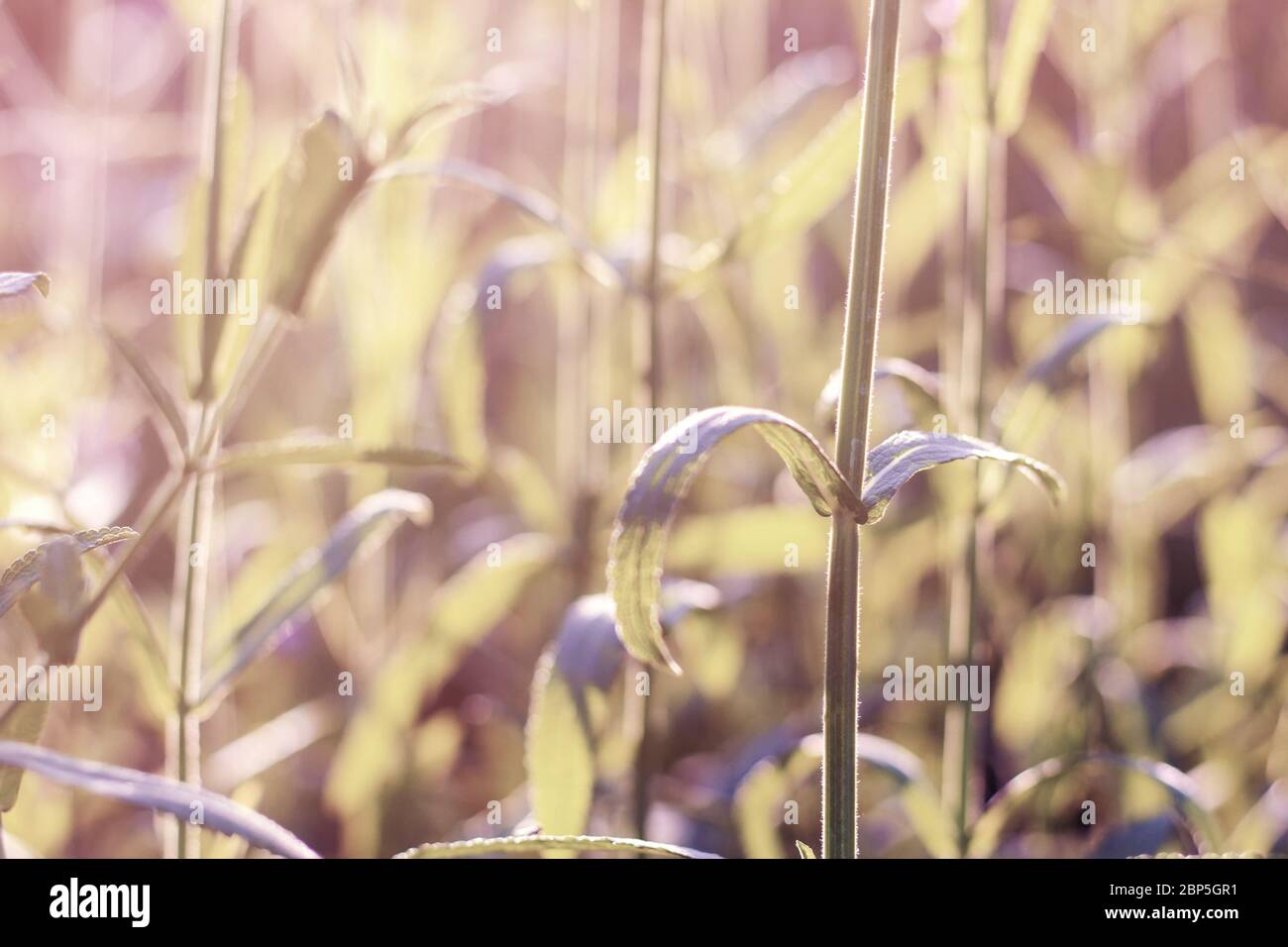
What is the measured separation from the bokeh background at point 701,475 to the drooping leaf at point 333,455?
0.08 meters

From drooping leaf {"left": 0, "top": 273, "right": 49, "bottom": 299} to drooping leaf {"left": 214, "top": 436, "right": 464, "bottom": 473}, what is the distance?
0.14m

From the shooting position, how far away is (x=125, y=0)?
216 centimetres

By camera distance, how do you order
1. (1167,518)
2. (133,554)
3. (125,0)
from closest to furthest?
1. (133,554)
2. (1167,518)
3. (125,0)

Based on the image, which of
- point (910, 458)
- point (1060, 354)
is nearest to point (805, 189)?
point (1060, 354)

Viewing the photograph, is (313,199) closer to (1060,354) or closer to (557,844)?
(557,844)

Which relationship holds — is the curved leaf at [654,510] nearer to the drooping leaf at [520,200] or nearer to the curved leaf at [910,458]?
the curved leaf at [910,458]

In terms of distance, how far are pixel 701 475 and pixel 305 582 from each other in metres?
0.89

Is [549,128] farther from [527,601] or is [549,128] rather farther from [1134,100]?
[1134,100]

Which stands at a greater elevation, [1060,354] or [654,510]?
[1060,354]

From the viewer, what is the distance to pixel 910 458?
1.63 feet

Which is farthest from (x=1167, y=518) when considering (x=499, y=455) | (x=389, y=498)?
(x=389, y=498)

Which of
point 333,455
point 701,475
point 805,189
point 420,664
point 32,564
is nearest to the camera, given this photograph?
point 32,564

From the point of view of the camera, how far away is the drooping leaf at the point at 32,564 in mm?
514
